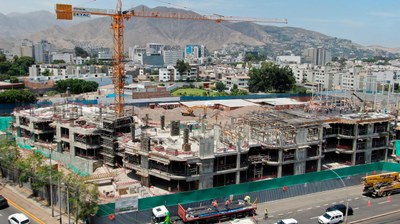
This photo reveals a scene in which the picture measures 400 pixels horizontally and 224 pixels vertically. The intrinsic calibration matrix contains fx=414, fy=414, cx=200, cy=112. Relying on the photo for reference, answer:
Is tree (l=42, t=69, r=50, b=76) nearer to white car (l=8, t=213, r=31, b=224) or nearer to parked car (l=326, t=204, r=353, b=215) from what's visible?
white car (l=8, t=213, r=31, b=224)

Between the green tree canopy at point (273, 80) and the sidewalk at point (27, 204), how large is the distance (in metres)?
95.9

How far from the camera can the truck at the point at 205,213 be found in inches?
1400

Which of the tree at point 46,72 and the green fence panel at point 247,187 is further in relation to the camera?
the tree at point 46,72

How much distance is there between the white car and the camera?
111ft

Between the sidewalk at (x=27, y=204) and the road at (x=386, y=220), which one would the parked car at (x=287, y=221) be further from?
the sidewalk at (x=27, y=204)

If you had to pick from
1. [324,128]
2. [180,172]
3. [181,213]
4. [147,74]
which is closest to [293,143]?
[324,128]

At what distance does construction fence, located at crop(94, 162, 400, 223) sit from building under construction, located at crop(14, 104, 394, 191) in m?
3.54

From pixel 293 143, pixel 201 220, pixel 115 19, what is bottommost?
pixel 201 220

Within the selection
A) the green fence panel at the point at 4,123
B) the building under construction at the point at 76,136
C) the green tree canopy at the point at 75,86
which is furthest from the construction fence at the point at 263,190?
the green tree canopy at the point at 75,86

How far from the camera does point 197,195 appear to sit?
39062 millimetres

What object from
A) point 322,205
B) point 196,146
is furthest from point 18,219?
point 322,205

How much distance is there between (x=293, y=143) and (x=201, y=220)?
1767 centimetres

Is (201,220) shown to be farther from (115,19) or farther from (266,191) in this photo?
(115,19)

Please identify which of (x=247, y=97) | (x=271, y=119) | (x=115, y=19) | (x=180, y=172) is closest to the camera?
(x=180, y=172)
